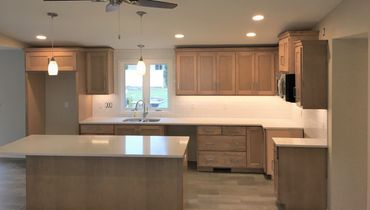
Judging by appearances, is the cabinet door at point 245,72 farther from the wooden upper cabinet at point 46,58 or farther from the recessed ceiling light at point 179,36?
the wooden upper cabinet at point 46,58

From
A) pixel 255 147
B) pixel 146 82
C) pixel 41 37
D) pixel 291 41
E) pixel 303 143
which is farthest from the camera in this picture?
pixel 146 82

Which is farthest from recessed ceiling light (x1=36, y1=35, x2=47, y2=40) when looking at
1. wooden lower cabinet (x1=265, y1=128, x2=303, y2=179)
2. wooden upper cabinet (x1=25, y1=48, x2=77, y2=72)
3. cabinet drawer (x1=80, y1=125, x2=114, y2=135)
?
wooden lower cabinet (x1=265, y1=128, x2=303, y2=179)

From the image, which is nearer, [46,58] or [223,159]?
[223,159]

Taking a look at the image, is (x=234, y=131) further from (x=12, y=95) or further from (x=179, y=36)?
(x=12, y=95)

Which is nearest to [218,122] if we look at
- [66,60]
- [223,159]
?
[223,159]

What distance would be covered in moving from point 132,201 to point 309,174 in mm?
2067

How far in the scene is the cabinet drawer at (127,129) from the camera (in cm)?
596

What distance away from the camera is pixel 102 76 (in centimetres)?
625

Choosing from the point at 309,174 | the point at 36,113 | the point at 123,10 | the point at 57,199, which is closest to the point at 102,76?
the point at 36,113

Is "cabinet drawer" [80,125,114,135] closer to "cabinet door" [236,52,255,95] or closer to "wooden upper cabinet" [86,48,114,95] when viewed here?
"wooden upper cabinet" [86,48,114,95]

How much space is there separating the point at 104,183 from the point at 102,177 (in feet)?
0.23

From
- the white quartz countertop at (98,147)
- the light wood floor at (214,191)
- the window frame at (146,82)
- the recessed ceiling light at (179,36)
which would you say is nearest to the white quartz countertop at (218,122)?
the window frame at (146,82)

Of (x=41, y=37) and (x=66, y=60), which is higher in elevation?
(x=41, y=37)

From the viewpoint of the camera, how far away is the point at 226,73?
6.12 meters
